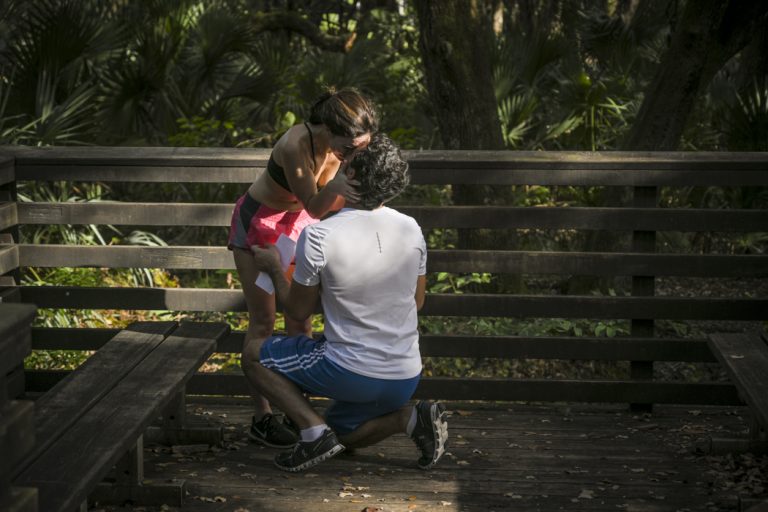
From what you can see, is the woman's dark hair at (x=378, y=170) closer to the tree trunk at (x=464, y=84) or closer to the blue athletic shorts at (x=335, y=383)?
the blue athletic shorts at (x=335, y=383)

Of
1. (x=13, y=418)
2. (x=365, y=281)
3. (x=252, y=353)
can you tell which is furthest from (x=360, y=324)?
(x=13, y=418)

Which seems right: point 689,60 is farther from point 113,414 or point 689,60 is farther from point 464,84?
point 113,414

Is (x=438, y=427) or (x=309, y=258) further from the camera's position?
(x=438, y=427)

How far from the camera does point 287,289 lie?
13.8 ft

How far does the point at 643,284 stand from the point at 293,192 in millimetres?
1905

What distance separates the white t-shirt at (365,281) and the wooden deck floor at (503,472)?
51 centimetres

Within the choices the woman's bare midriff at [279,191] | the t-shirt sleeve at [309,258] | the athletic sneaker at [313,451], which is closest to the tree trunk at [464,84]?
the woman's bare midriff at [279,191]

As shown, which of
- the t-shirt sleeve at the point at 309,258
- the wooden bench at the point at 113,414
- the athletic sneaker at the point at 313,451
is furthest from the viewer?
the athletic sneaker at the point at 313,451

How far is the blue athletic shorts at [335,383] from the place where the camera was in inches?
160

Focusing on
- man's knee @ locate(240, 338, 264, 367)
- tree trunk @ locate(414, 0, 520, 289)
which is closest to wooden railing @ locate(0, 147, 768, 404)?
man's knee @ locate(240, 338, 264, 367)

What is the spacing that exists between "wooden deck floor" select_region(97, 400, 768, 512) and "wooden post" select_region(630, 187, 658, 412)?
0.23m

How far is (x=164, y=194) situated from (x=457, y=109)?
349 centimetres

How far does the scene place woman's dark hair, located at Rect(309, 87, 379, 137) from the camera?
4.05m

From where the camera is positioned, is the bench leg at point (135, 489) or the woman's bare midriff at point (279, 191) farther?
the woman's bare midriff at point (279, 191)
